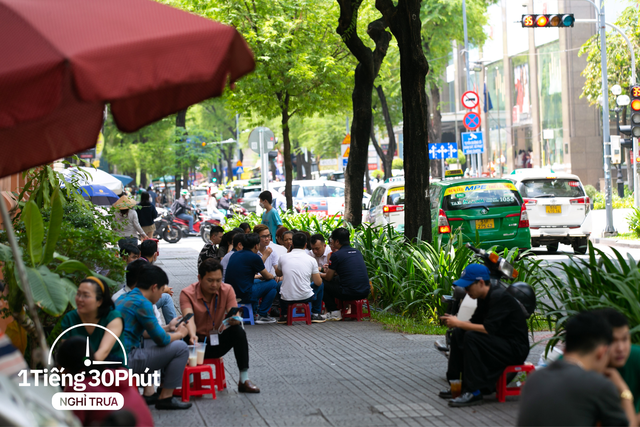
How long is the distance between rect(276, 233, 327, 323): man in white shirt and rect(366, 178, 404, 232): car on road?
8111 mm

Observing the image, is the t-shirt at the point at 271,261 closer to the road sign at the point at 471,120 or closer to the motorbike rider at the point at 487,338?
the motorbike rider at the point at 487,338

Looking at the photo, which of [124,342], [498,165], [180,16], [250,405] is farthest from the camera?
[498,165]

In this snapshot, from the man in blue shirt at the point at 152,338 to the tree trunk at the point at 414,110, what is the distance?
237 inches

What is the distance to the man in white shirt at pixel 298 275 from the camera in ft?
34.0

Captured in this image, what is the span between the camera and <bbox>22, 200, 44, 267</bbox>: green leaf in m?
5.84

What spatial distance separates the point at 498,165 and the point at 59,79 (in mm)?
56745

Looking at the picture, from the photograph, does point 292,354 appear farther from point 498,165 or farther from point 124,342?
point 498,165

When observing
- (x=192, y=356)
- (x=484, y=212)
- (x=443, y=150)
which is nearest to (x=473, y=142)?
(x=443, y=150)

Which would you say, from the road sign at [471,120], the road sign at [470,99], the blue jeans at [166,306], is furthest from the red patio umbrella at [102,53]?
the road sign at [470,99]

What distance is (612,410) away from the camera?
355 cm

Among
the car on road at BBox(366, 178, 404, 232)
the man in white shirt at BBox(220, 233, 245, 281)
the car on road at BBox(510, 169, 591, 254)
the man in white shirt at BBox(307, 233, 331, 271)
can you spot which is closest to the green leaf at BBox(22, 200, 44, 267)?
the man in white shirt at BBox(220, 233, 245, 281)

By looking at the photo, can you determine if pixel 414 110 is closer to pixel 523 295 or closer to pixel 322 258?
pixel 322 258

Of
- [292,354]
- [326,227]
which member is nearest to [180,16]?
[292,354]

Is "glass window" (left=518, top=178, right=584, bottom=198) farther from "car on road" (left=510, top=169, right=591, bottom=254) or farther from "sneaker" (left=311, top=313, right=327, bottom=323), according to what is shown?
"sneaker" (left=311, top=313, right=327, bottom=323)
